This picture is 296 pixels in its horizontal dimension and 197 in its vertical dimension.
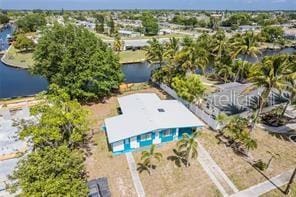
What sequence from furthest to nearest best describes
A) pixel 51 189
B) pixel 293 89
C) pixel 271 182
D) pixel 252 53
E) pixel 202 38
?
1. pixel 202 38
2. pixel 252 53
3. pixel 293 89
4. pixel 271 182
5. pixel 51 189

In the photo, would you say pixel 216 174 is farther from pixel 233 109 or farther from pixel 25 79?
pixel 25 79

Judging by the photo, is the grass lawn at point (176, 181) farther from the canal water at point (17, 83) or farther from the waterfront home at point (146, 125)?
the canal water at point (17, 83)

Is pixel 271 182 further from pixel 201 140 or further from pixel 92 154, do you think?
pixel 92 154

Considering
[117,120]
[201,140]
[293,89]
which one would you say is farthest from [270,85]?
[117,120]

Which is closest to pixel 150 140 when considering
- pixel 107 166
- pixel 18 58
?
pixel 107 166

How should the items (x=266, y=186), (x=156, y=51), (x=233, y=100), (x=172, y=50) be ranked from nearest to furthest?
(x=266, y=186) → (x=233, y=100) → (x=172, y=50) → (x=156, y=51)
